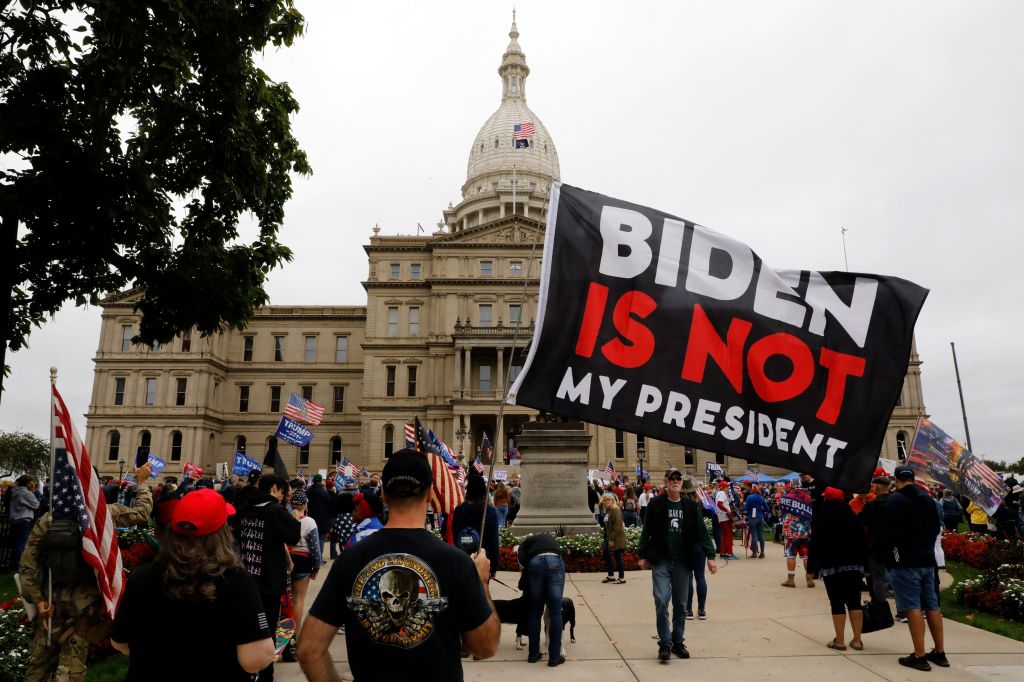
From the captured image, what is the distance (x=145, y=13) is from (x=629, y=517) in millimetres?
17484

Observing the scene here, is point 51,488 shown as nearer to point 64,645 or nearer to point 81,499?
point 81,499

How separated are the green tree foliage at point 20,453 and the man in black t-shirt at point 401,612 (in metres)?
83.7

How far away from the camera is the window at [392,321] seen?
2557 inches

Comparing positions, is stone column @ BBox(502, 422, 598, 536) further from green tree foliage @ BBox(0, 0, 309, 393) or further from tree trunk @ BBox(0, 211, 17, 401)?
tree trunk @ BBox(0, 211, 17, 401)

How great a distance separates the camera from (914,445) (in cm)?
1521

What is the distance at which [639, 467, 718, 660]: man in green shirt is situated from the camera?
319 inches

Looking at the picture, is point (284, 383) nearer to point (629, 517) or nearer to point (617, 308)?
point (629, 517)

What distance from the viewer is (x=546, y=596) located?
26.1 feet

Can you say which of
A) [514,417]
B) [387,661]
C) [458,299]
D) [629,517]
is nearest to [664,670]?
[387,661]

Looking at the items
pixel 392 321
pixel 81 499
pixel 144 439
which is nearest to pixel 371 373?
pixel 392 321

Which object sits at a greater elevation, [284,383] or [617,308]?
[284,383]

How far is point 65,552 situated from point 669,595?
617cm

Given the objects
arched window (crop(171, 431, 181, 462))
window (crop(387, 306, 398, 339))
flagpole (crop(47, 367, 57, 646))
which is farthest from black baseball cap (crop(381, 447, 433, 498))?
arched window (crop(171, 431, 181, 462))

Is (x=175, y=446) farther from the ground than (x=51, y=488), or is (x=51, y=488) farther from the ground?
(x=175, y=446)
